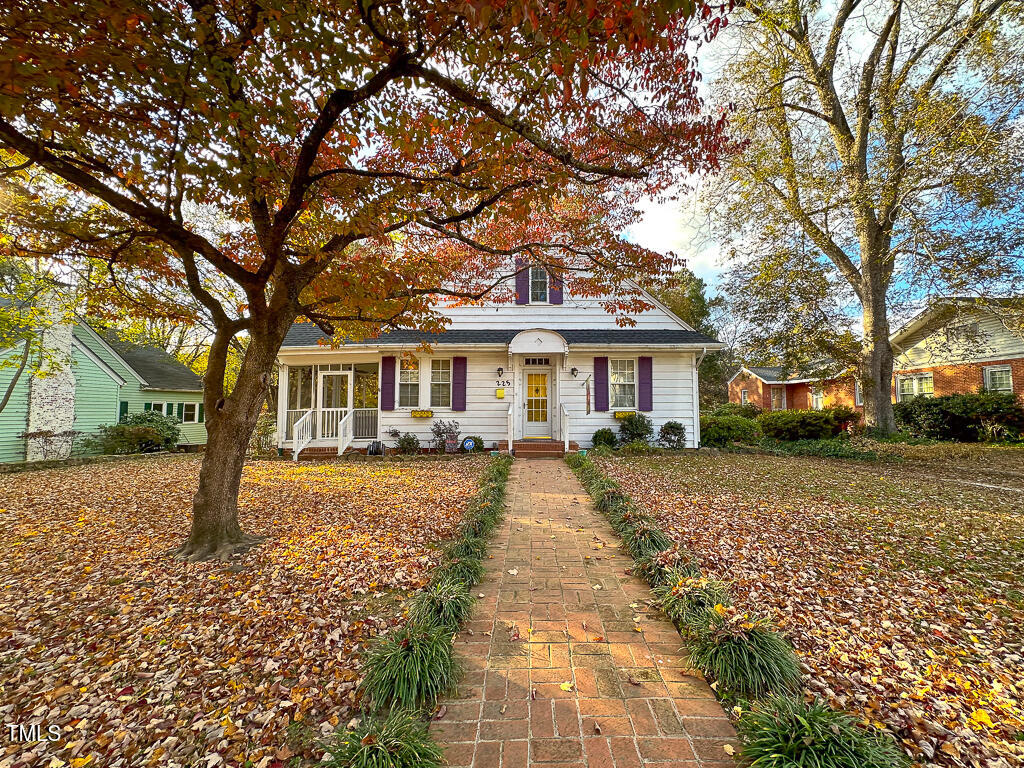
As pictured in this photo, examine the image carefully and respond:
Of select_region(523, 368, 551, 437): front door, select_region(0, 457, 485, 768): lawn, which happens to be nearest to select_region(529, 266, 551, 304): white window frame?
select_region(523, 368, 551, 437): front door

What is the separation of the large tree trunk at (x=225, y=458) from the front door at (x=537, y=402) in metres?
8.30

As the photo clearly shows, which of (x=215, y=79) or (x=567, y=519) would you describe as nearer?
(x=215, y=79)

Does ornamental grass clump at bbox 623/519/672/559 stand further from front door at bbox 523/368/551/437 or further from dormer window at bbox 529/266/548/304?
dormer window at bbox 529/266/548/304

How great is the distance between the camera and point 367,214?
4.05 meters

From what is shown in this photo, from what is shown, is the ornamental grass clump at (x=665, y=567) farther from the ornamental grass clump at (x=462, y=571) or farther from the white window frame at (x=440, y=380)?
the white window frame at (x=440, y=380)

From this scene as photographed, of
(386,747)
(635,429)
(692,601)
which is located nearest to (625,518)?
(692,601)

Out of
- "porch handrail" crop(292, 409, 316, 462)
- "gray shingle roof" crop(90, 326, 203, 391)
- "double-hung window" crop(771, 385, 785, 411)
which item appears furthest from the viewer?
"double-hung window" crop(771, 385, 785, 411)

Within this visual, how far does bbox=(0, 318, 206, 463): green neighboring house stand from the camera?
1226 cm

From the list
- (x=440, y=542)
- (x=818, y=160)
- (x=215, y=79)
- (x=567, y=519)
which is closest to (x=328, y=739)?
(x=440, y=542)

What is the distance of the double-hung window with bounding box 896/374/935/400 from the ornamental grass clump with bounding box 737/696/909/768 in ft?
74.3

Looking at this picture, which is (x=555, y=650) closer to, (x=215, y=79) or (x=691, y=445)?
(x=215, y=79)

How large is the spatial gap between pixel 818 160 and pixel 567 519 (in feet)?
46.5

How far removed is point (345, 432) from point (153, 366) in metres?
14.1

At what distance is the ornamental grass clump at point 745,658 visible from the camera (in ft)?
7.29
